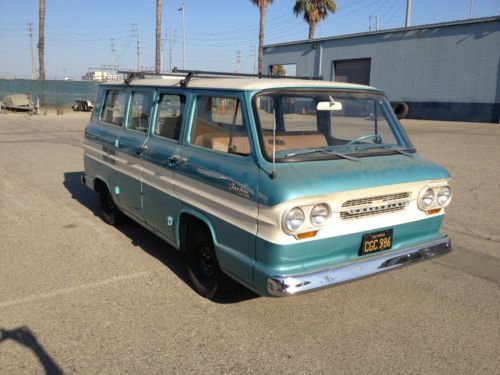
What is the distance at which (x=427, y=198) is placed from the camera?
3.86 metres

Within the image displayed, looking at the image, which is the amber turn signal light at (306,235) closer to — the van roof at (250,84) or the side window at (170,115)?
the van roof at (250,84)

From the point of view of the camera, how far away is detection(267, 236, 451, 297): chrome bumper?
3.12m

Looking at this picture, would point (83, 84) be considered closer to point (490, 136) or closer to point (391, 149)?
point (490, 136)

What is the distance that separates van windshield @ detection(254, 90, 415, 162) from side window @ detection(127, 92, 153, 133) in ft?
5.24

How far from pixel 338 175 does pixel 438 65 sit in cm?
2684

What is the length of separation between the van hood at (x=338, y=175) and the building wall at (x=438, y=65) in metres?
24.4

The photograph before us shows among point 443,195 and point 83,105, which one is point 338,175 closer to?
point 443,195

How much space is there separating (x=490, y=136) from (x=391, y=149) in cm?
1639

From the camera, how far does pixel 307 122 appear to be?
4.35 m

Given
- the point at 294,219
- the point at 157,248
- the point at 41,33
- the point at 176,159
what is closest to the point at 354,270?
the point at 294,219

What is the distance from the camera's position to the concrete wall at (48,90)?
34.9m

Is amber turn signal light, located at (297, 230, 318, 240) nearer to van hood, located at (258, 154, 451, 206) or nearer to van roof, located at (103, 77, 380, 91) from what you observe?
van hood, located at (258, 154, 451, 206)

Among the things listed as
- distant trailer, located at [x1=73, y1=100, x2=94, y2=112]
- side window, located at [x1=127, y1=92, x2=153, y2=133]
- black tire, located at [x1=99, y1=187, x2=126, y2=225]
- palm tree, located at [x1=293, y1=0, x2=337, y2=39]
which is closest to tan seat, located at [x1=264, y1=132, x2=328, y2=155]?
side window, located at [x1=127, y1=92, x2=153, y2=133]

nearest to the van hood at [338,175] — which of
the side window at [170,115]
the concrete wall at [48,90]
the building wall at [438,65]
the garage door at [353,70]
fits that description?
the side window at [170,115]
